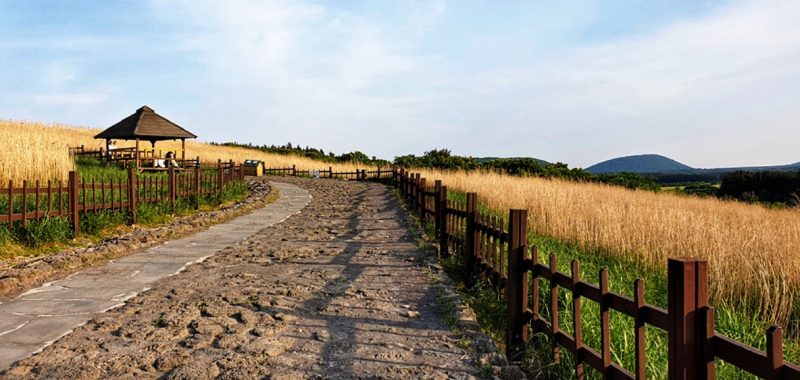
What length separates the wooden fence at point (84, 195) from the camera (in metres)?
9.43

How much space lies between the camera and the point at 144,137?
86.5 feet

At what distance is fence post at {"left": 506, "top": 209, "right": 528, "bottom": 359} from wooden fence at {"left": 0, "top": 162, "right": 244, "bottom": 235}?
822 cm

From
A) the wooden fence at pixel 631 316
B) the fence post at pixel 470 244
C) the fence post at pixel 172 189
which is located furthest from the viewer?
the fence post at pixel 172 189

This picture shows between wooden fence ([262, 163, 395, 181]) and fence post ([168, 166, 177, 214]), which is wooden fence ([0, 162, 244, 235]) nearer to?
fence post ([168, 166, 177, 214])

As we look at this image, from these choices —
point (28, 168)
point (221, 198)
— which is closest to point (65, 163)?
point (28, 168)

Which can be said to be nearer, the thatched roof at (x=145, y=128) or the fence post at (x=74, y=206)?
the fence post at (x=74, y=206)

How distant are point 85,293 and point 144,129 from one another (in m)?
21.3

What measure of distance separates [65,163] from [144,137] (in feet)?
42.9

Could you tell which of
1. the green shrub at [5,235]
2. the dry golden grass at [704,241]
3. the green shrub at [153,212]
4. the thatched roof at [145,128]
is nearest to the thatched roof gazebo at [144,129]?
Result: the thatched roof at [145,128]

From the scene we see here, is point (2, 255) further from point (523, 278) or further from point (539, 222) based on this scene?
point (539, 222)

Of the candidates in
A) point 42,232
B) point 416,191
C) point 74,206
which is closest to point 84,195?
point 74,206

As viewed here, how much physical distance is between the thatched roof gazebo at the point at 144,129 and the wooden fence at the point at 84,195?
9.39 m

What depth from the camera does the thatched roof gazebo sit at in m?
25.8

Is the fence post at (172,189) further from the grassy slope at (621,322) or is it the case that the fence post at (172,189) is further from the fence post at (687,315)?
the fence post at (687,315)
